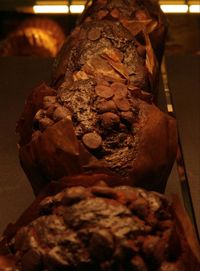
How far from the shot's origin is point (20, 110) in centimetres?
182

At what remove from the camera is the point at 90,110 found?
4.07 feet

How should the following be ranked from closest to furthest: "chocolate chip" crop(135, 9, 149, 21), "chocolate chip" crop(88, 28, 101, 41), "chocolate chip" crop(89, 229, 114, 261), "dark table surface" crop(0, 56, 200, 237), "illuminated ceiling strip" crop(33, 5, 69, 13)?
"chocolate chip" crop(89, 229, 114, 261)
"chocolate chip" crop(88, 28, 101, 41)
"dark table surface" crop(0, 56, 200, 237)
"chocolate chip" crop(135, 9, 149, 21)
"illuminated ceiling strip" crop(33, 5, 69, 13)

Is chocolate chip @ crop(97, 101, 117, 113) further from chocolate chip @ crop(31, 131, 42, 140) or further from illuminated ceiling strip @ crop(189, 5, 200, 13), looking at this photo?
illuminated ceiling strip @ crop(189, 5, 200, 13)

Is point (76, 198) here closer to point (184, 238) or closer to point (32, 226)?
point (32, 226)

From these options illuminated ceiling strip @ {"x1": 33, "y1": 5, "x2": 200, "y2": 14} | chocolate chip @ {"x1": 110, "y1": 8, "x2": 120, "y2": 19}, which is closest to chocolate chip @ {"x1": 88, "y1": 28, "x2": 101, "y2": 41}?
chocolate chip @ {"x1": 110, "y1": 8, "x2": 120, "y2": 19}

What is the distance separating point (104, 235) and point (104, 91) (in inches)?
16.2

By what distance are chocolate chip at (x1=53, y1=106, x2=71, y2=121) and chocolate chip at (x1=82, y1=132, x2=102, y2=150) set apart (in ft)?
0.21

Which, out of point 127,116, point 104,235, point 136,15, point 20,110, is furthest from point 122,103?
point 20,110

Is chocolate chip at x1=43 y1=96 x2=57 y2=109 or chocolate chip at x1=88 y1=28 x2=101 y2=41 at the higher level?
chocolate chip at x1=88 y1=28 x2=101 y2=41

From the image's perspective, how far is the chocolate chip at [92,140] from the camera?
1.18 metres

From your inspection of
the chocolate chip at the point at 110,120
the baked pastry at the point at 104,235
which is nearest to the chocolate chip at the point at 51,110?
the chocolate chip at the point at 110,120

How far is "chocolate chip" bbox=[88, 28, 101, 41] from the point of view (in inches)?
57.1

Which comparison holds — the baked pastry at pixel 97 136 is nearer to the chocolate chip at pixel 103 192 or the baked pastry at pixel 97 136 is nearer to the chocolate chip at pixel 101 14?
the chocolate chip at pixel 103 192

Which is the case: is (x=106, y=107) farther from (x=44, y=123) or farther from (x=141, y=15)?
(x=141, y=15)
